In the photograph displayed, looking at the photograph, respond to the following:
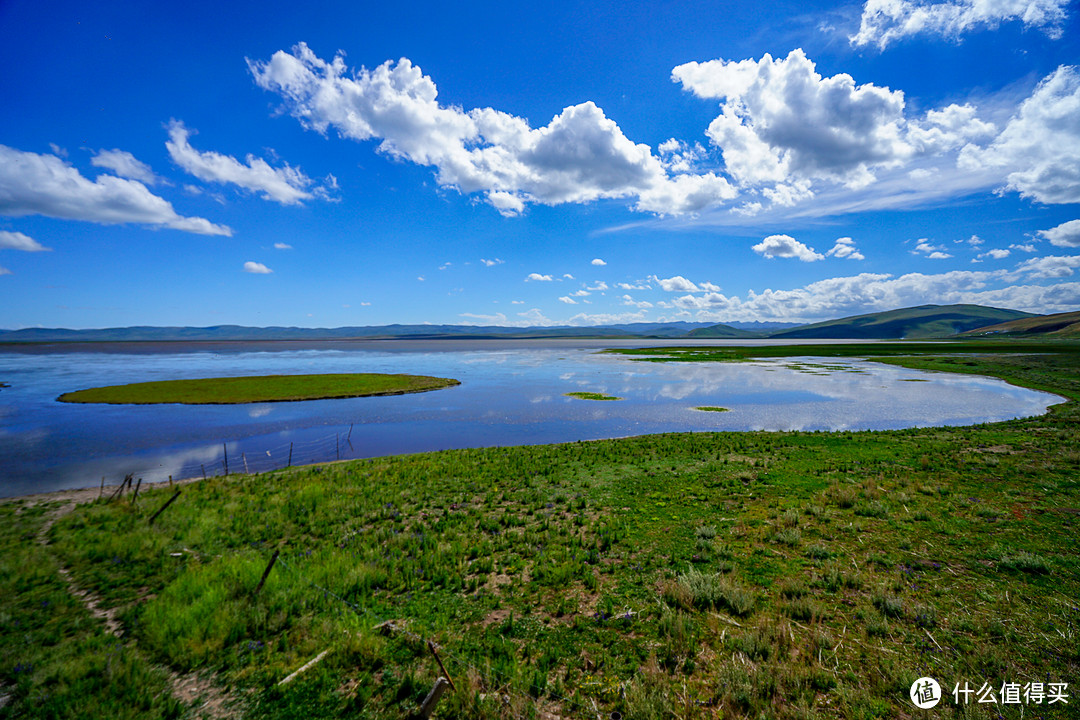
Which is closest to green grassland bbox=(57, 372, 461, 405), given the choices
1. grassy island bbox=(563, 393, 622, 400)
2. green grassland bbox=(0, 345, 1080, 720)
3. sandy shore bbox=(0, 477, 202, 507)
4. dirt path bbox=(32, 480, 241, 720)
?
grassy island bbox=(563, 393, 622, 400)

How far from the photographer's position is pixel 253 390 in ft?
204

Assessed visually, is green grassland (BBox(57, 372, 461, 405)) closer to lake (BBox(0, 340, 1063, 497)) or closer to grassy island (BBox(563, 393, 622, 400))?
lake (BBox(0, 340, 1063, 497))

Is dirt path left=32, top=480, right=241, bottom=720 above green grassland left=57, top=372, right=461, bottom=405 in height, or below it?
above

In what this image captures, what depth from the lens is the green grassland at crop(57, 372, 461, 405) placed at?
179 ft

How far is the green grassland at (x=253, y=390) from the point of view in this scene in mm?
54500

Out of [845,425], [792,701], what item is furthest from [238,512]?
[845,425]

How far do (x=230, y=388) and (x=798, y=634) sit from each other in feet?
254

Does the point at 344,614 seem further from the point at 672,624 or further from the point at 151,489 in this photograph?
the point at 151,489

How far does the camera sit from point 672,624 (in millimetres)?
9078

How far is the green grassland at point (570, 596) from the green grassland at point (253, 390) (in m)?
42.0

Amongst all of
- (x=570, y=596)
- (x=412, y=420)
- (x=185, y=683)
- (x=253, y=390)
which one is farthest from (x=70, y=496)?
(x=253, y=390)

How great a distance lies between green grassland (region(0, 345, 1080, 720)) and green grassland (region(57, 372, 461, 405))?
1652 inches

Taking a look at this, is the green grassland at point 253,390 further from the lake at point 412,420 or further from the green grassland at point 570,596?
the green grassland at point 570,596

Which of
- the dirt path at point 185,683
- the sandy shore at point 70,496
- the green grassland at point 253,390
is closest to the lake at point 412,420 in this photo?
the sandy shore at point 70,496
